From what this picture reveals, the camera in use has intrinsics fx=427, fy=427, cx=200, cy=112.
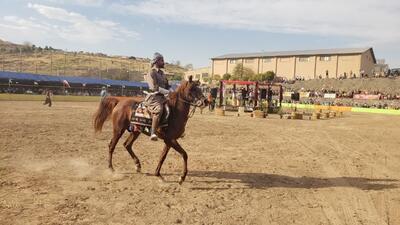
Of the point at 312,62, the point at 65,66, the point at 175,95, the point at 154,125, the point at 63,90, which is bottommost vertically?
the point at 63,90

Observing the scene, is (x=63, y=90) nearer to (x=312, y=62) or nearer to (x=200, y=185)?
(x=200, y=185)

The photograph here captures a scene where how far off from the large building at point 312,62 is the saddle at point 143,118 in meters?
87.2

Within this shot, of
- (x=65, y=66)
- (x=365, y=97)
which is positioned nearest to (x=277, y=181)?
(x=365, y=97)

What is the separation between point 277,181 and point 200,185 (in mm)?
1961

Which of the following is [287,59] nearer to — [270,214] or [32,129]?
[32,129]

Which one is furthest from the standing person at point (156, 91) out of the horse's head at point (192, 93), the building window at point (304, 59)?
the building window at point (304, 59)

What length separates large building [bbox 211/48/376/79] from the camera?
97.9 metres

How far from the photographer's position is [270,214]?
7.40 m

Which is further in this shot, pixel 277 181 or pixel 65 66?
pixel 65 66

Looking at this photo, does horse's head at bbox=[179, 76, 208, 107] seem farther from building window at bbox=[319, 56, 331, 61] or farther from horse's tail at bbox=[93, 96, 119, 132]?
building window at bbox=[319, 56, 331, 61]

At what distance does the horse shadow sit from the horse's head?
71.3 inches

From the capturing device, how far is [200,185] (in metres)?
9.27

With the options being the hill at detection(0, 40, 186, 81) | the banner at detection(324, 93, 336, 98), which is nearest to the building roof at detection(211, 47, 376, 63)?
the hill at detection(0, 40, 186, 81)

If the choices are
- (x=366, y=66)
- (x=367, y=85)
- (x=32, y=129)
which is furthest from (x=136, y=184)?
(x=366, y=66)
